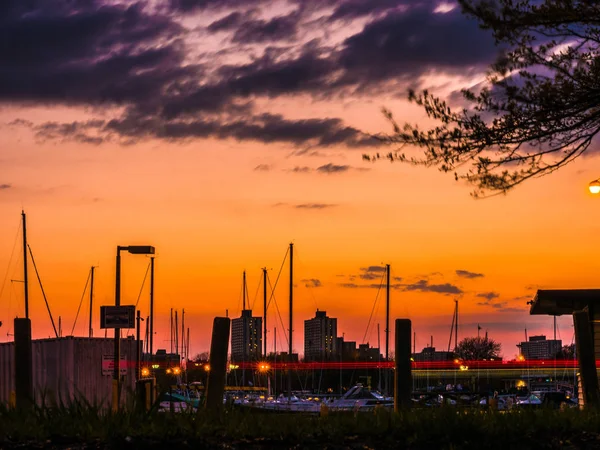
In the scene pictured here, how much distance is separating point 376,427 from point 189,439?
6.25ft

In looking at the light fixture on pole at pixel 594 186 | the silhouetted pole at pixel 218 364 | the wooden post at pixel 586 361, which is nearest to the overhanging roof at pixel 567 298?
the light fixture on pole at pixel 594 186

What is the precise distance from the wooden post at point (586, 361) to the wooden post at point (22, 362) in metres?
8.01

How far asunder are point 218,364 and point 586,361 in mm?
6249

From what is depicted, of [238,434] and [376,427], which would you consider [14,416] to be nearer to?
[238,434]

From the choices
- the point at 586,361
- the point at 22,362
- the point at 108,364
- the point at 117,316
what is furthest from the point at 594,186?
the point at 108,364

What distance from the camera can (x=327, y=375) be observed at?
162 metres

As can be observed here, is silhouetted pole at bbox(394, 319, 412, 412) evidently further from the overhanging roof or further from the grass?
the overhanging roof

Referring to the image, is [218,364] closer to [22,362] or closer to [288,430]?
[288,430]

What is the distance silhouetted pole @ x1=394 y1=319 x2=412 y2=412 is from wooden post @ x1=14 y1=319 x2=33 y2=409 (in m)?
4.95

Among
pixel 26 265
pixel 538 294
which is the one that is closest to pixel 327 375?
pixel 26 265

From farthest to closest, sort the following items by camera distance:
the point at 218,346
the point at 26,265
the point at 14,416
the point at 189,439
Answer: the point at 26,265 → the point at 218,346 → the point at 14,416 → the point at 189,439

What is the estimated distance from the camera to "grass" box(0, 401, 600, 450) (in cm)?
941

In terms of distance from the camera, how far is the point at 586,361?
49.8 ft

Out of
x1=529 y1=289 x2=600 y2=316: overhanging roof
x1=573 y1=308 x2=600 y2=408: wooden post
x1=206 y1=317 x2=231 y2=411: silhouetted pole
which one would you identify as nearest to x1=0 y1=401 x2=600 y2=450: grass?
x1=206 y1=317 x2=231 y2=411: silhouetted pole
